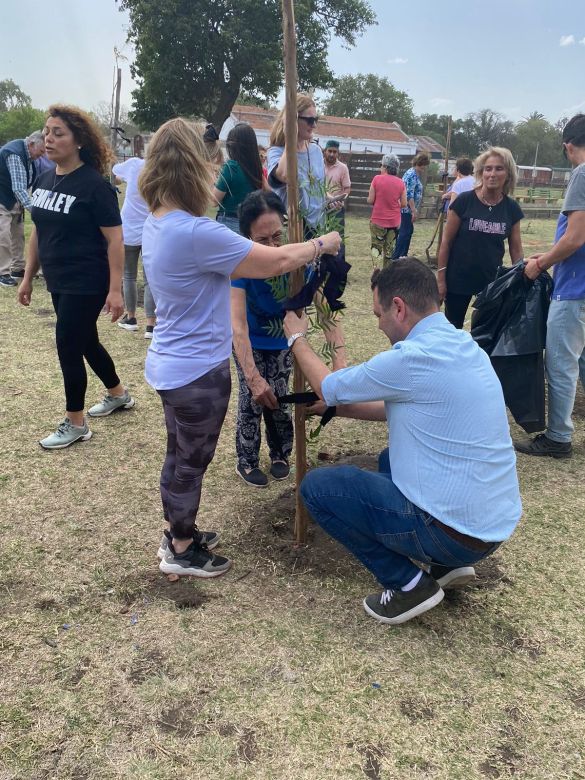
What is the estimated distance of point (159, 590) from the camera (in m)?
2.49

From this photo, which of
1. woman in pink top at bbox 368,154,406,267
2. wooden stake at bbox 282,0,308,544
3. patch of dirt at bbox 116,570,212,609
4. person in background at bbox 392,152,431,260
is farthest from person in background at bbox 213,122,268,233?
person in background at bbox 392,152,431,260

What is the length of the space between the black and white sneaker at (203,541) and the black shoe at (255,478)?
0.55 meters

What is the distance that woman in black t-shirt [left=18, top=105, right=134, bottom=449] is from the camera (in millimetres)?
3254

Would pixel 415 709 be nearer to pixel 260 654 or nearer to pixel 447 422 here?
pixel 260 654

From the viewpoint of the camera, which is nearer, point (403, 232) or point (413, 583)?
point (413, 583)

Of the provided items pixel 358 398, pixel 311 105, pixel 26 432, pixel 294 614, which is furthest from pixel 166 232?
pixel 26 432

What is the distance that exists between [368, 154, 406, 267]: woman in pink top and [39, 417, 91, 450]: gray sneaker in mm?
5650

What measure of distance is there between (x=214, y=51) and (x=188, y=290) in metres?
25.8

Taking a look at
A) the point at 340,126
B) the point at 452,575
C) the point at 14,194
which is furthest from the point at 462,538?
the point at 340,126

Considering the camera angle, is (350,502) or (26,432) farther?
(26,432)

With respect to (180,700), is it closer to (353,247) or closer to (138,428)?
(138,428)

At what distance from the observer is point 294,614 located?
2.37 meters

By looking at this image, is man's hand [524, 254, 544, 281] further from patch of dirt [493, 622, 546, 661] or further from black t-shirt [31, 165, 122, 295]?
black t-shirt [31, 165, 122, 295]

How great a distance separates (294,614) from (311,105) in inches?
108
